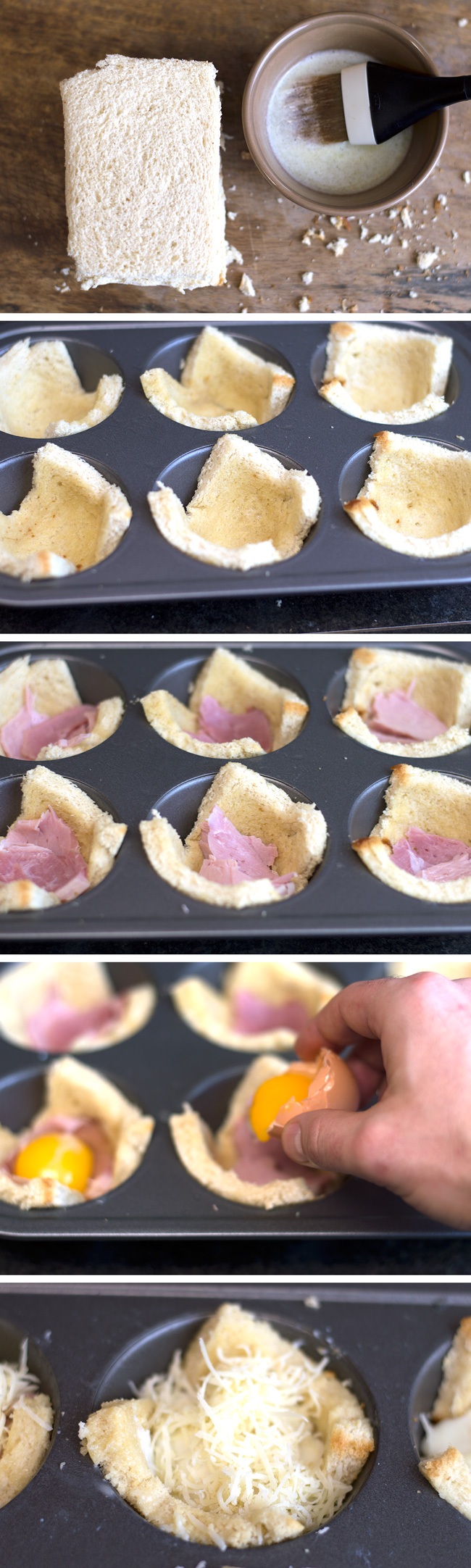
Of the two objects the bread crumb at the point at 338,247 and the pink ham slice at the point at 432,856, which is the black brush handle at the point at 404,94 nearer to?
the bread crumb at the point at 338,247

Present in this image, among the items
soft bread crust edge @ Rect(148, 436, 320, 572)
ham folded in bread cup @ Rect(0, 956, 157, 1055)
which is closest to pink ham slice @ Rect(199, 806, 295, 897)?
ham folded in bread cup @ Rect(0, 956, 157, 1055)

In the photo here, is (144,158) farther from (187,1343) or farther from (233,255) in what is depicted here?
(187,1343)

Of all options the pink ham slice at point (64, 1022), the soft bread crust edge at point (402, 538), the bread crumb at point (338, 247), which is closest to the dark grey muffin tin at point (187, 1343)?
the pink ham slice at point (64, 1022)

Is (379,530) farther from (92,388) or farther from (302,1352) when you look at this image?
(302,1352)

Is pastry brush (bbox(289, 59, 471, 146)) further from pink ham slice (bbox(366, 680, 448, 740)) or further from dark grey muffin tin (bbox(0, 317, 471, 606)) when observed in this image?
pink ham slice (bbox(366, 680, 448, 740))

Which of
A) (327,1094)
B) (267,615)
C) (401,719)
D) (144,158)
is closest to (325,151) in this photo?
(144,158)

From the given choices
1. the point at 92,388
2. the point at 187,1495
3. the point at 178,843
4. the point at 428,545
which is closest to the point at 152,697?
the point at 178,843
